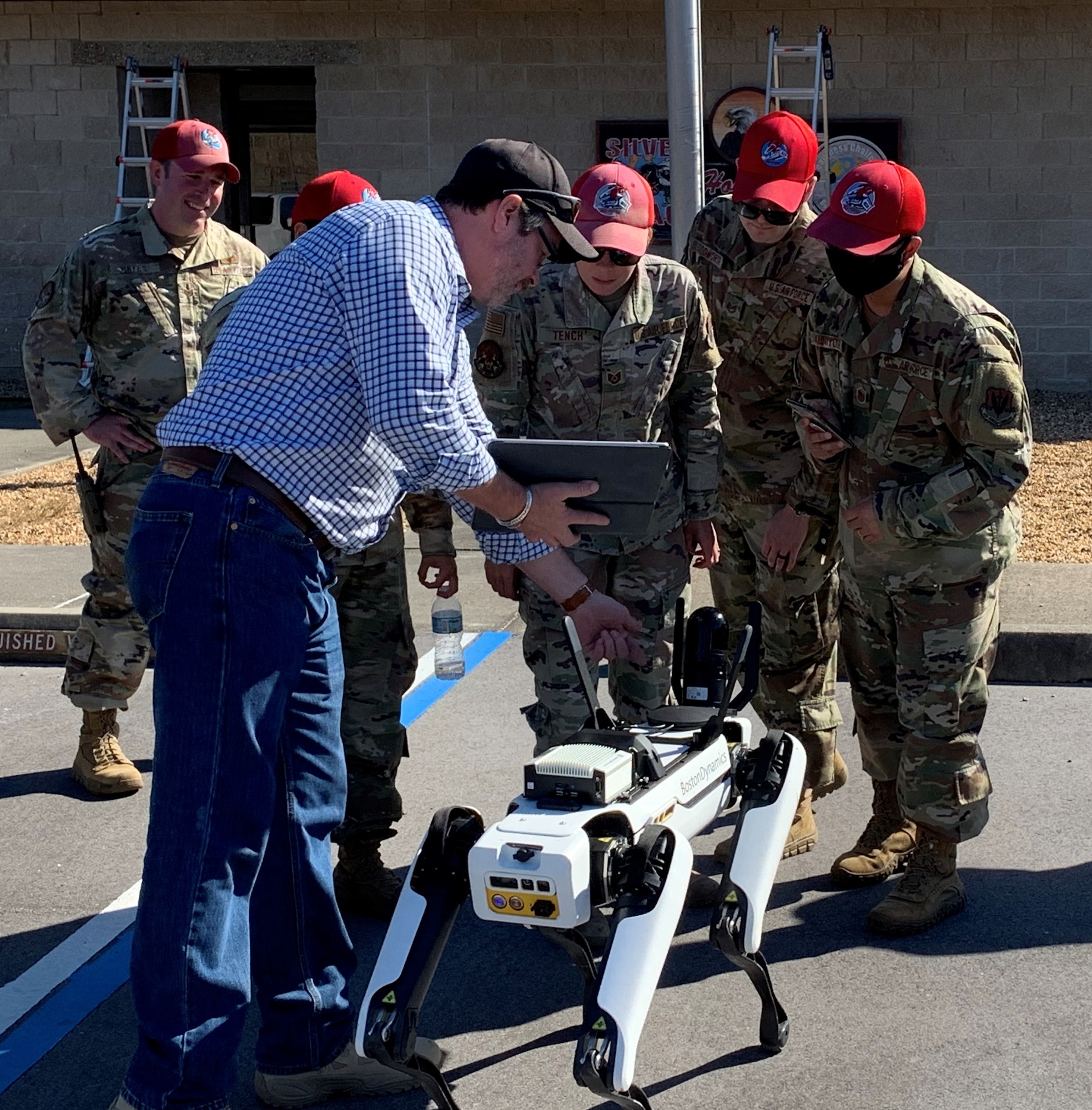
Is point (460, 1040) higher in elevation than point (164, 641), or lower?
lower

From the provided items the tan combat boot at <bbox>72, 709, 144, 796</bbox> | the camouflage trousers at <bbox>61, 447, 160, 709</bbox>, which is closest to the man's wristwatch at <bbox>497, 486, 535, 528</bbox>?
the camouflage trousers at <bbox>61, 447, 160, 709</bbox>

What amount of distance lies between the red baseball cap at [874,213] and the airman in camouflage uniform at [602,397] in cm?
54

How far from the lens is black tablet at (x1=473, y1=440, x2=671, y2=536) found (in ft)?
9.62

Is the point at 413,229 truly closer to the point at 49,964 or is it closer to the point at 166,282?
the point at 49,964

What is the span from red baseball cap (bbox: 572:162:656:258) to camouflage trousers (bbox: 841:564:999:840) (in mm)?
1147

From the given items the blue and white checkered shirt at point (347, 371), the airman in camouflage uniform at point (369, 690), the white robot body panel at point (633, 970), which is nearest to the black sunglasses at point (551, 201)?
the blue and white checkered shirt at point (347, 371)

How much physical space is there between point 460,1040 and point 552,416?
1764 millimetres

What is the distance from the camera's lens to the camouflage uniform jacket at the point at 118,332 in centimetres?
520

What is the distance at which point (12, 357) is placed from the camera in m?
14.6

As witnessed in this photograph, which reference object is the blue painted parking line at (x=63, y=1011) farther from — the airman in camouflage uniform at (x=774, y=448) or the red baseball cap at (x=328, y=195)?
the red baseball cap at (x=328, y=195)

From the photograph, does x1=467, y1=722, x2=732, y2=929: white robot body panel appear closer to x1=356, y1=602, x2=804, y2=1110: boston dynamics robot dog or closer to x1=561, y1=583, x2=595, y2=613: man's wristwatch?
x1=356, y1=602, x2=804, y2=1110: boston dynamics robot dog

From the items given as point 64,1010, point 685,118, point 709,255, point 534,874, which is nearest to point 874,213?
point 709,255

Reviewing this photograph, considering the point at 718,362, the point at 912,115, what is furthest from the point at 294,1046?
the point at 912,115

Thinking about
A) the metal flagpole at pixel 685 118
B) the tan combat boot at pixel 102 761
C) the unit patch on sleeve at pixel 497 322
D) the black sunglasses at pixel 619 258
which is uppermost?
the metal flagpole at pixel 685 118
